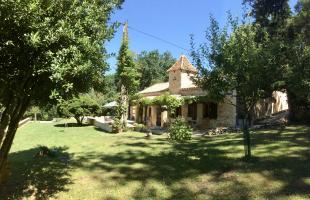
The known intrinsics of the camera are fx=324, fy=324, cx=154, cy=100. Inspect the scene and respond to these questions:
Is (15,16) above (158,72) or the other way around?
the other way around

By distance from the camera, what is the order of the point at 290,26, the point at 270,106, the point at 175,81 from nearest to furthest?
1. the point at 290,26
2. the point at 175,81
3. the point at 270,106

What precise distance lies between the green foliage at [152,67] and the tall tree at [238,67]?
6626 cm

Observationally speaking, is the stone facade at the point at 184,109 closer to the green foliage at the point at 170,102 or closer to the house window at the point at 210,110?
the house window at the point at 210,110

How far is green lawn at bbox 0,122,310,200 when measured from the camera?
1039cm

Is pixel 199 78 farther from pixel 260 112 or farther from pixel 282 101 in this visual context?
pixel 282 101

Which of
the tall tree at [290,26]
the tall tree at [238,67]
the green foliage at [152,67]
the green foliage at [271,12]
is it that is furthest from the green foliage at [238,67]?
the green foliage at [152,67]

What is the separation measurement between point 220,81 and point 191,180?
450 cm

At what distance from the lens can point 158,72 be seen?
8262 centimetres

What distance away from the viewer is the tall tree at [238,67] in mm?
12820

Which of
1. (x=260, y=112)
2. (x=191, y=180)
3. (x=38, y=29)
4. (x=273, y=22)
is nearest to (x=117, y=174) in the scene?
(x=191, y=180)

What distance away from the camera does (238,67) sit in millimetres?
12852

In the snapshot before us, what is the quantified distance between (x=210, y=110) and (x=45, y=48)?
24107 millimetres

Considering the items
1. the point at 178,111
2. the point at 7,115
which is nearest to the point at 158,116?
the point at 178,111

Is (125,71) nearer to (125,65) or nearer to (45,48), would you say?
(125,65)
